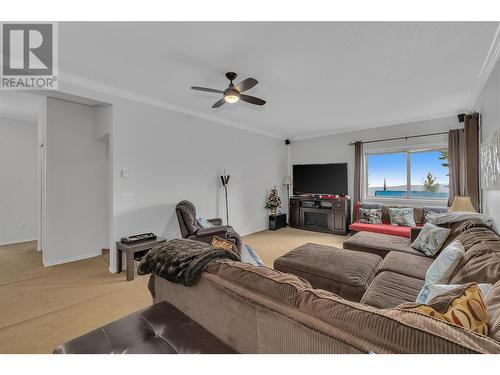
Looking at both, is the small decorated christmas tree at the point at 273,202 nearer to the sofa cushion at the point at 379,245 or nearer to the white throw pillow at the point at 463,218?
the sofa cushion at the point at 379,245

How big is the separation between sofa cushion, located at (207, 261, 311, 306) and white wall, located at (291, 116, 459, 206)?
5.19m

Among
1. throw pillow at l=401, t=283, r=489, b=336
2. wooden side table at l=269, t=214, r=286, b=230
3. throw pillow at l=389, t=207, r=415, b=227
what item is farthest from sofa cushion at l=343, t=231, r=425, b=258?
wooden side table at l=269, t=214, r=286, b=230

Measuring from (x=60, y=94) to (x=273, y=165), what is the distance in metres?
4.69

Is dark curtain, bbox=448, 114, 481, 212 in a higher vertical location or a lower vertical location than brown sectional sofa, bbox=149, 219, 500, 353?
higher

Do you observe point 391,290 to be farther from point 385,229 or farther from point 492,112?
point 385,229

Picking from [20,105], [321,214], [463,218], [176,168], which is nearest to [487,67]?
[463,218]

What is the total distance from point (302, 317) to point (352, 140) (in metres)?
5.62

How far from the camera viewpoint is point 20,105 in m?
3.90

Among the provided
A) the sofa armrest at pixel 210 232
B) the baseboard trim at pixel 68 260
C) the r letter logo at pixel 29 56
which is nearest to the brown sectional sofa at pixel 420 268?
the sofa armrest at pixel 210 232

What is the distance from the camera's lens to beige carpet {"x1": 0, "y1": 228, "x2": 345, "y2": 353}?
6.15 ft

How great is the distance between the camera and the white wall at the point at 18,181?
4492 mm

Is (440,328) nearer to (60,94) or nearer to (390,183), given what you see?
(60,94)

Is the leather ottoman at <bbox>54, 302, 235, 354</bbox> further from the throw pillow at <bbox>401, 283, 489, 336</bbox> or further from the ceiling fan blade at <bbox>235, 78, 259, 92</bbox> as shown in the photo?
the ceiling fan blade at <bbox>235, 78, 259, 92</bbox>
